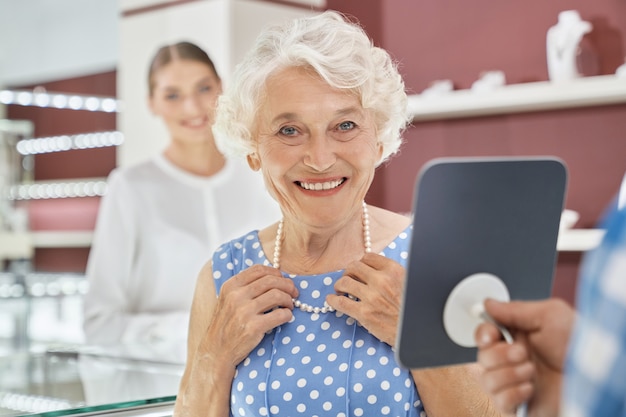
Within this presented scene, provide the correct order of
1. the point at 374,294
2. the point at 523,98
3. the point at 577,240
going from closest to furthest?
1. the point at 374,294
2. the point at 577,240
3. the point at 523,98

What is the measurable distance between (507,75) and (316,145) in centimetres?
244

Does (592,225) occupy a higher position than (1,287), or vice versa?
(592,225)

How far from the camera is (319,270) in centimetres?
154

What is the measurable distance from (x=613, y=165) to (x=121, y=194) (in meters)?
1.96

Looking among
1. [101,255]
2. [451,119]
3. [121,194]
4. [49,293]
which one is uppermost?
[451,119]

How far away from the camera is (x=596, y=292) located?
67cm

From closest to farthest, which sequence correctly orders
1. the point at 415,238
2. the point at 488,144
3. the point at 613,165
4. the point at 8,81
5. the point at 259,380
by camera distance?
the point at 415,238 < the point at 259,380 < the point at 613,165 < the point at 488,144 < the point at 8,81

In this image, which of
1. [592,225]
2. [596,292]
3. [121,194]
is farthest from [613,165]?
[596,292]

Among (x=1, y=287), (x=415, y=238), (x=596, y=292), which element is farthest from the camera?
(x=1, y=287)

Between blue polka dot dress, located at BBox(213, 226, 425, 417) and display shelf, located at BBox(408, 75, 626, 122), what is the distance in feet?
6.32

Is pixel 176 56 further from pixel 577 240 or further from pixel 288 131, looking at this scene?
pixel 288 131

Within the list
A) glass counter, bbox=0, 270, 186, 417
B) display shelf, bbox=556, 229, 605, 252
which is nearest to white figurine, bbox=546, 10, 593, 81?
display shelf, bbox=556, 229, 605, 252

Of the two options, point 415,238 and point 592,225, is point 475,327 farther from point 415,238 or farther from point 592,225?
point 592,225

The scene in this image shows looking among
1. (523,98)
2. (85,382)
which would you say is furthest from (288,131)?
(523,98)
